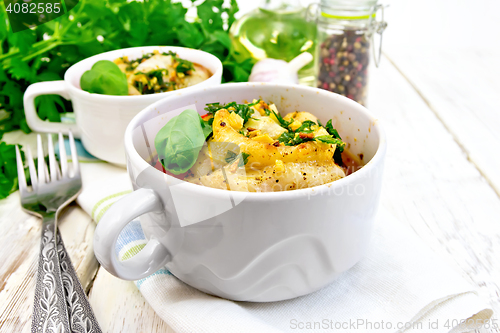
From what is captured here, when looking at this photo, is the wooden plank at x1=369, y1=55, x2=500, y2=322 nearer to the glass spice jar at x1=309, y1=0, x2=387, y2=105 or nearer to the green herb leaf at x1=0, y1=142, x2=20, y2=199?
the glass spice jar at x1=309, y1=0, x2=387, y2=105

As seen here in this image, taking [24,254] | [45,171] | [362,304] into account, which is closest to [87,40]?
[45,171]

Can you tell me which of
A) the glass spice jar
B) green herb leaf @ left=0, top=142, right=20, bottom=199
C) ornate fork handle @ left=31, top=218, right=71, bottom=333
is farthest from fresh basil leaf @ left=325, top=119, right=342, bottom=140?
green herb leaf @ left=0, top=142, right=20, bottom=199

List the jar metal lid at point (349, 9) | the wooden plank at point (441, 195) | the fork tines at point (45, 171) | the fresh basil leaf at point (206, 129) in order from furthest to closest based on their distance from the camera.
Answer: the jar metal lid at point (349, 9)
the fork tines at point (45, 171)
the wooden plank at point (441, 195)
the fresh basil leaf at point (206, 129)

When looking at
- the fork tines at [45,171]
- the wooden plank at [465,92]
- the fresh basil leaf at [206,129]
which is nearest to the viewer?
the fresh basil leaf at [206,129]

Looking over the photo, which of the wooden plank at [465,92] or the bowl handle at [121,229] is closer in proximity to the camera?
the bowl handle at [121,229]

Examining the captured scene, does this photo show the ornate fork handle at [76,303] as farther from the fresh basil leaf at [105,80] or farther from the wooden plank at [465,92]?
the wooden plank at [465,92]

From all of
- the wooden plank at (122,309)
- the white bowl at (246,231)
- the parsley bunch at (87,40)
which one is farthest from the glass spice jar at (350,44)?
the wooden plank at (122,309)

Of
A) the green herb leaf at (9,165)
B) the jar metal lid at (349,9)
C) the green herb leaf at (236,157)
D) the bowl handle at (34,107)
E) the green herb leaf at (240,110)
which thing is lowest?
the green herb leaf at (9,165)
